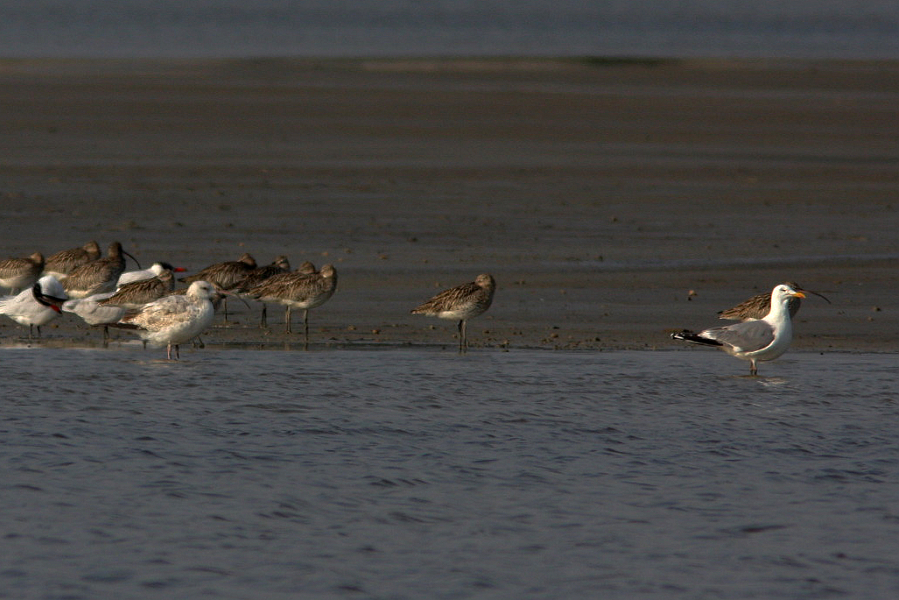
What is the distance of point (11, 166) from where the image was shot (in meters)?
24.8

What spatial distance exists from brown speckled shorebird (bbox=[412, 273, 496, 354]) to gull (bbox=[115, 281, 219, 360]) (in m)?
2.11

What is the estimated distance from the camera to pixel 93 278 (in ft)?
51.6

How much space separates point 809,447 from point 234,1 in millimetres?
91927

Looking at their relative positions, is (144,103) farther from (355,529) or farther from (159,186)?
(355,529)

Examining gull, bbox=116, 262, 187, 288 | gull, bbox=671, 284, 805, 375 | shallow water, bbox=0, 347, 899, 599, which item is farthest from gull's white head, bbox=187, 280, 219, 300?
gull, bbox=671, 284, 805, 375

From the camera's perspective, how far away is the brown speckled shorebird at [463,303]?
558 inches

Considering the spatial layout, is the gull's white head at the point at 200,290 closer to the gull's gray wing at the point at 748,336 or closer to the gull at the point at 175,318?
the gull at the point at 175,318

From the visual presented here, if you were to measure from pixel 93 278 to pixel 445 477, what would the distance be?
7296 mm

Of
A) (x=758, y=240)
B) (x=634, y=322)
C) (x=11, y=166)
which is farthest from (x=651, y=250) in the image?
(x=11, y=166)

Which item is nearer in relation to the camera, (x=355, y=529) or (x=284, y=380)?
(x=355, y=529)

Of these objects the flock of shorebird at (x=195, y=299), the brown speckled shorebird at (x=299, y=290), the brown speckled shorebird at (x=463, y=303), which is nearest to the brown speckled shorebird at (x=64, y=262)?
the flock of shorebird at (x=195, y=299)

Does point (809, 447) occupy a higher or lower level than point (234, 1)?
lower

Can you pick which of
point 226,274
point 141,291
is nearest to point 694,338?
point 226,274

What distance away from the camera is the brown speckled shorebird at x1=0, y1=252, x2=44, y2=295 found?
52.6ft
